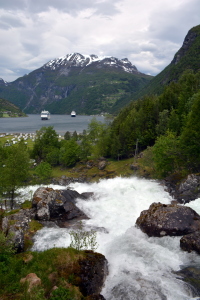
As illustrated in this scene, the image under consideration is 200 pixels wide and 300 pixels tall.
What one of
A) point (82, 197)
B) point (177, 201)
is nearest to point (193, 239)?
point (177, 201)

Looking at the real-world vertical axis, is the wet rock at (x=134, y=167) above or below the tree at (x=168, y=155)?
below

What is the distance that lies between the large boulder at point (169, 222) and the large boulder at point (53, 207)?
10512mm

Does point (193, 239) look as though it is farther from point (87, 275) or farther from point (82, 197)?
point (82, 197)

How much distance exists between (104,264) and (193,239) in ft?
29.1

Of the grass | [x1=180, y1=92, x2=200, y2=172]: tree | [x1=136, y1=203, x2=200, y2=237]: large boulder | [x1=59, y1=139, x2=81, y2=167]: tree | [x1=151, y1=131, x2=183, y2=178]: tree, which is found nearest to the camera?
the grass

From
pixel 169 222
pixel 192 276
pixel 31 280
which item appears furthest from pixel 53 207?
pixel 192 276

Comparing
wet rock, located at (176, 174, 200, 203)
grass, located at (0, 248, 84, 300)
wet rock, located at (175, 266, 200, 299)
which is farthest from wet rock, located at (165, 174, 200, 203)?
grass, located at (0, 248, 84, 300)

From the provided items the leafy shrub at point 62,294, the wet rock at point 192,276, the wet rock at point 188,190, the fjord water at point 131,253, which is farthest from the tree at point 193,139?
the leafy shrub at point 62,294

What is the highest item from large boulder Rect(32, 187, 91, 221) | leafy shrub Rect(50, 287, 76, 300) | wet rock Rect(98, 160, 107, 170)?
leafy shrub Rect(50, 287, 76, 300)

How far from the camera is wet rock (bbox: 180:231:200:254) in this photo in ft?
61.7

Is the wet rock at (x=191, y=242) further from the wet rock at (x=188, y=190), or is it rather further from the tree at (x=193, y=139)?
the tree at (x=193, y=139)

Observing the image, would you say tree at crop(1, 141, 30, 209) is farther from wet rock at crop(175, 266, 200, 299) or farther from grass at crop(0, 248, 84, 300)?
wet rock at crop(175, 266, 200, 299)

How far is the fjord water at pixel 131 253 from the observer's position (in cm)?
1405

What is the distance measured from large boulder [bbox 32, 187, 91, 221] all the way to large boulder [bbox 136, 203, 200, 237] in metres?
10.5
